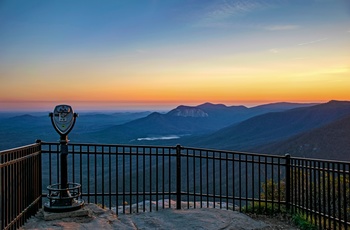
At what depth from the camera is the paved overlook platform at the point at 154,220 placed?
679cm

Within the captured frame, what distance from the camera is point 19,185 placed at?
254 inches

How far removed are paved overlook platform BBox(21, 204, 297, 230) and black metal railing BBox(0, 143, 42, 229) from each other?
0.94 ft

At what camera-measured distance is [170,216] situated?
761 cm

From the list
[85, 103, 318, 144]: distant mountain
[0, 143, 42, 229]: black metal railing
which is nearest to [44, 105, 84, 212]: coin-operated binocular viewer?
[0, 143, 42, 229]: black metal railing

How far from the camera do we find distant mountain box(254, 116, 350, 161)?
53419 mm

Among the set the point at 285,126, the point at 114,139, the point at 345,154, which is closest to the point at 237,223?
the point at 345,154

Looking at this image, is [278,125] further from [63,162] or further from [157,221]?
[63,162]

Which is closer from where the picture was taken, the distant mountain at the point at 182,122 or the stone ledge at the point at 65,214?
the stone ledge at the point at 65,214

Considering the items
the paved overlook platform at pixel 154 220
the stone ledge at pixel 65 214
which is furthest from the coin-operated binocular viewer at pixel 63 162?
the paved overlook platform at pixel 154 220

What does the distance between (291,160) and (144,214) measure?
3225 mm

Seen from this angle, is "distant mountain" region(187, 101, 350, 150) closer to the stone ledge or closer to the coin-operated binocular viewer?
the coin-operated binocular viewer

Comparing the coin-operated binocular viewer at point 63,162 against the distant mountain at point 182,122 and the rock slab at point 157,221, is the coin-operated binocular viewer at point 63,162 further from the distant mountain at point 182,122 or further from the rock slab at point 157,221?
the distant mountain at point 182,122

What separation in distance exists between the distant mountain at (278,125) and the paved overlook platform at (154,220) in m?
85.4

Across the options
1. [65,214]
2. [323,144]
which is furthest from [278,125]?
[65,214]
